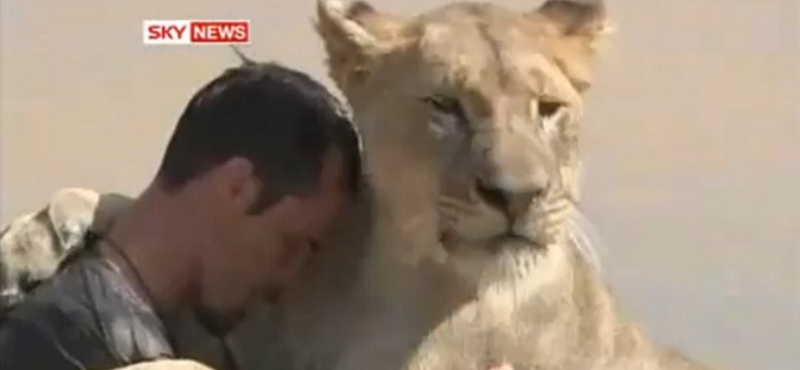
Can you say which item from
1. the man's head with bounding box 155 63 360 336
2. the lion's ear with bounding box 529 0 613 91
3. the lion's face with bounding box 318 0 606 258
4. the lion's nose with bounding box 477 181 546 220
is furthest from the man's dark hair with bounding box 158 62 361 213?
the lion's ear with bounding box 529 0 613 91

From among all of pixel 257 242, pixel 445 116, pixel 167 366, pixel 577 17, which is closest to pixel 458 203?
pixel 445 116

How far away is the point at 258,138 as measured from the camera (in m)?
2.75

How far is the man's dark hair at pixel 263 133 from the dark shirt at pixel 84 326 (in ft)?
0.56

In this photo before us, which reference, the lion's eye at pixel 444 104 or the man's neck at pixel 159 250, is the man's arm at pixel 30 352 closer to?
the man's neck at pixel 159 250

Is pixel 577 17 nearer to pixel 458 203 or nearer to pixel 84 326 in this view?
pixel 458 203

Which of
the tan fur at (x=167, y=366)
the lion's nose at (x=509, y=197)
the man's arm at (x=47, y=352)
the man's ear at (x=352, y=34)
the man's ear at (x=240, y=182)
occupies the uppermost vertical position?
the man's ear at (x=352, y=34)

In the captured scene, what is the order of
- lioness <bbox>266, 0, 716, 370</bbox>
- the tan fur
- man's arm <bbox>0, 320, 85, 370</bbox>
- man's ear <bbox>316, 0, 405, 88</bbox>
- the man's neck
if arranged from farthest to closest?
man's ear <bbox>316, 0, 405, 88</bbox>
lioness <bbox>266, 0, 716, 370</bbox>
the man's neck
man's arm <bbox>0, 320, 85, 370</bbox>
the tan fur

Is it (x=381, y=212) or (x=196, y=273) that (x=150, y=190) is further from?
(x=381, y=212)

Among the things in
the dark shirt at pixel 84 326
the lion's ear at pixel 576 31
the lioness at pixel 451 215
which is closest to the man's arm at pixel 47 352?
the dark shirt at pixel 84 326

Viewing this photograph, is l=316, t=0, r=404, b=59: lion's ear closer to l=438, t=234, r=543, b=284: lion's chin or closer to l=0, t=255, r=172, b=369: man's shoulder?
l=438, t=234, r=543, b=284: lion's chin

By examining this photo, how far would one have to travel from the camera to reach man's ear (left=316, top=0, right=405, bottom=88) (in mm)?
2996

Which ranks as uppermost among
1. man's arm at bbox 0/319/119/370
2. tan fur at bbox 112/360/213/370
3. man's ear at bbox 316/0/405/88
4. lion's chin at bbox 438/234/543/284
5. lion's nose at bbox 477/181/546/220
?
man's ear at bbox 316/0/405/88

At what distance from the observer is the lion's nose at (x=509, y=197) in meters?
2.73

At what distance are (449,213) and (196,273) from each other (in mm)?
322
